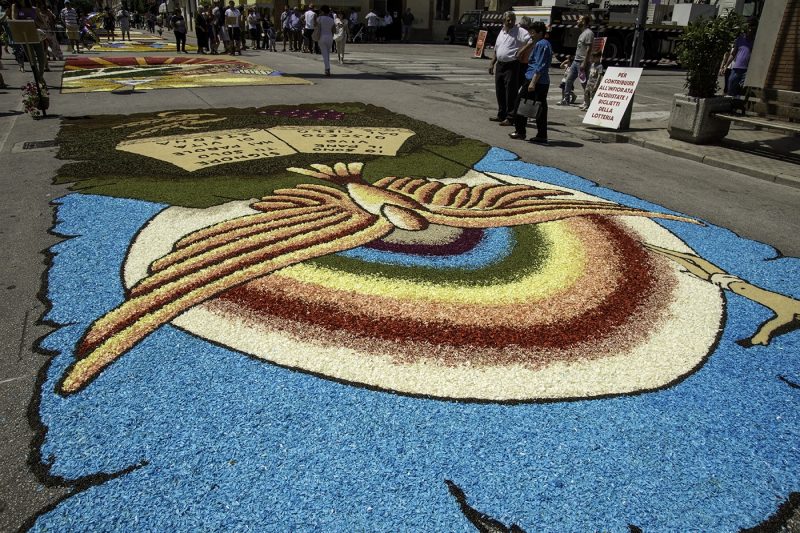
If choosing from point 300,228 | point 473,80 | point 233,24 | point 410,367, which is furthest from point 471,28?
point 410,367

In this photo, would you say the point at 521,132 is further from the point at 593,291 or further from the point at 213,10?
the point at 213,10

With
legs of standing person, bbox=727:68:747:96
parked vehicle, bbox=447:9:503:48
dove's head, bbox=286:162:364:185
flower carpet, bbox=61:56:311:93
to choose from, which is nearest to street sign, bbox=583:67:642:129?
legs of standing person, bbox=727:68:747:96

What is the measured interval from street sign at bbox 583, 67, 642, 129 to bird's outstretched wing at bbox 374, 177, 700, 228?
16.8 ft

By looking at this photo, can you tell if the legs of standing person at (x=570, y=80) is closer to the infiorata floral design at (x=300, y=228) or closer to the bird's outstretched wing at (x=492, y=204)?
the bird's outstretched wing at (x=492, y=204)

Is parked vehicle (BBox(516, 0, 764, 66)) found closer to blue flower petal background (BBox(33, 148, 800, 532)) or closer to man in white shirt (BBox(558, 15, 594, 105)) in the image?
man in white shirt (BBox(558, 15, 594, 105))

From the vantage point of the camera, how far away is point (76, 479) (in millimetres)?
2295

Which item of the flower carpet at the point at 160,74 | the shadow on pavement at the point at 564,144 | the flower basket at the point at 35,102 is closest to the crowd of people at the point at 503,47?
the shadow on pavement at the point at 564,144

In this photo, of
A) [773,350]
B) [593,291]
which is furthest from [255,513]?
[773,350]

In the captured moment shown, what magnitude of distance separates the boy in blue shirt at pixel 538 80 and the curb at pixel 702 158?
68.1 inches

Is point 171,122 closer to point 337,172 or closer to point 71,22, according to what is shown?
point 337,172

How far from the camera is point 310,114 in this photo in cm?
1048

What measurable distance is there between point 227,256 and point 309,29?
23.3 metres

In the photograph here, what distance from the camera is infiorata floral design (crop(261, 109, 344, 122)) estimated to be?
10.2m

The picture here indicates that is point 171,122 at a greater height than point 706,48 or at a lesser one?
lesser
